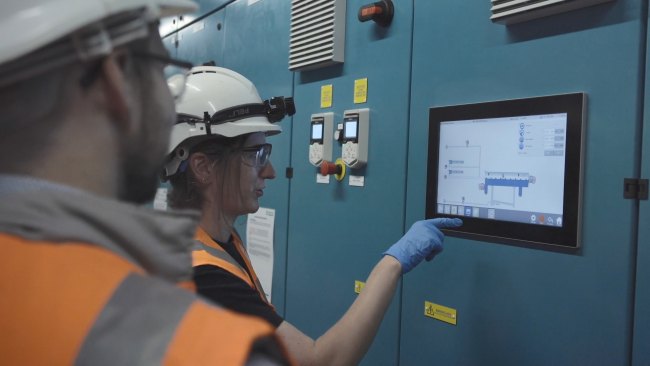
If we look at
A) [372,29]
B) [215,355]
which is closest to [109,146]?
[215,355]

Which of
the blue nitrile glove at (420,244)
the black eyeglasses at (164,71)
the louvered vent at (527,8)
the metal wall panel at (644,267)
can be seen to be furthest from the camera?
the blue nitrile glove at (420,244)

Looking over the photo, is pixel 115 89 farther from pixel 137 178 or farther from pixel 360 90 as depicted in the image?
pixel 360 90

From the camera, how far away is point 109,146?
62 centimetres

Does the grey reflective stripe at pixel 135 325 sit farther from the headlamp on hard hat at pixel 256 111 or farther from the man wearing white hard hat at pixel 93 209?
the headlamp on hard hat at pixel 256 111

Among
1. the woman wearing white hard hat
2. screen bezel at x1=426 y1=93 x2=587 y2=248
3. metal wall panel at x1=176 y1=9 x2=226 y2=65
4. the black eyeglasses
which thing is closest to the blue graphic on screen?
screen bezel at x1=426 y1=93 x2=587 y2=248

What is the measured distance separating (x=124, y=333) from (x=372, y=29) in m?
1.64

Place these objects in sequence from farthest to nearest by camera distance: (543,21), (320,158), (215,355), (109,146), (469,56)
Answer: (320,158), (469,56), (543,21), (109,146), (215,355)

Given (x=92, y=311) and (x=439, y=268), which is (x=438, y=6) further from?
(x=92, y=311)

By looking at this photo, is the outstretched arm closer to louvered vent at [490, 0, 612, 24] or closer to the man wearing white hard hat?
louvered vent at [490, 0, 612, 24]

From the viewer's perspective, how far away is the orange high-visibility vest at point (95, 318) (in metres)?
0.46

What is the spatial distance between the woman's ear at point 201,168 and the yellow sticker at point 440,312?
2.64 feet

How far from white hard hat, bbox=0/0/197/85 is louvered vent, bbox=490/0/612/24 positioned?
1.07 m

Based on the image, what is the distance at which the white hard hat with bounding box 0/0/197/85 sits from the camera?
544 millimetres

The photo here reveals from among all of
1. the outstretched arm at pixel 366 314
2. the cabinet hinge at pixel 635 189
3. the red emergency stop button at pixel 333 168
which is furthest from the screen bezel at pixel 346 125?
the cabinet hinge at pixel 635 189
